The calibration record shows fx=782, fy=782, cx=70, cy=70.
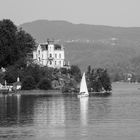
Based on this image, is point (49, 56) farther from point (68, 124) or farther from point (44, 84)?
point (68, 124)

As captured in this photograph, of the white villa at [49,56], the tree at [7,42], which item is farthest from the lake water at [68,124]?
the white villa at [49,56]

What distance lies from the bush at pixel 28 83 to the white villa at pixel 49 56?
79.0ft

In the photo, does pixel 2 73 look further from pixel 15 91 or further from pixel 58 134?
pixel 58 134

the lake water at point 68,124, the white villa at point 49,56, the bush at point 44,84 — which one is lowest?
the lake water at point 68,124

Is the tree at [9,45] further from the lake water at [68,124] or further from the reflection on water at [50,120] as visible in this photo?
the lake water at [68,124]

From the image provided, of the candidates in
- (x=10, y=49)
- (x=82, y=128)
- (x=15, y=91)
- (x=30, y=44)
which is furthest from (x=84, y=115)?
(x=30, y=44)

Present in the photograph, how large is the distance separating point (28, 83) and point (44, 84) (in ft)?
11.3

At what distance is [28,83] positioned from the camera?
518 feet

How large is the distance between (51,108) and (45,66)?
79.9m

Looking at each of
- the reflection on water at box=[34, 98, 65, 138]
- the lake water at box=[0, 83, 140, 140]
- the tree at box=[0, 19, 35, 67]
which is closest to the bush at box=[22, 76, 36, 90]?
the tree at box=[0, 19, 35, 67]

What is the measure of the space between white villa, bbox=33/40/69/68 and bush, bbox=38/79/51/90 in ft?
74.7

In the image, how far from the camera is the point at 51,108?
9650cm

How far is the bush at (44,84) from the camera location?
158250 mm

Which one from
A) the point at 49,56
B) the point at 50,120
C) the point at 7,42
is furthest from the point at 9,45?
the point at 50,120
